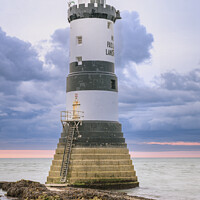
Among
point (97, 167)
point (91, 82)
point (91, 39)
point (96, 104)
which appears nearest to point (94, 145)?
point (97, 167)

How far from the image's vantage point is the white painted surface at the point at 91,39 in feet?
118

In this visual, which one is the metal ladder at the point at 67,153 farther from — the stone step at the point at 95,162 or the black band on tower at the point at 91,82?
the black band on tower at the point at 91,82

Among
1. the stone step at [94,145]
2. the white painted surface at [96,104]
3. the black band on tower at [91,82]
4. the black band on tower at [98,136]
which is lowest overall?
the stone step at [94,145]

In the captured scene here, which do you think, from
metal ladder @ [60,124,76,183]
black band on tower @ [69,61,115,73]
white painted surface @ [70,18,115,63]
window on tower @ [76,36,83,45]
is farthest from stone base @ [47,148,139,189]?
window on tower @ [76,36,83,45]

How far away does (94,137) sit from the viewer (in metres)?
34.3

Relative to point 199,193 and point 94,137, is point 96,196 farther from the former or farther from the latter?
point 199,193

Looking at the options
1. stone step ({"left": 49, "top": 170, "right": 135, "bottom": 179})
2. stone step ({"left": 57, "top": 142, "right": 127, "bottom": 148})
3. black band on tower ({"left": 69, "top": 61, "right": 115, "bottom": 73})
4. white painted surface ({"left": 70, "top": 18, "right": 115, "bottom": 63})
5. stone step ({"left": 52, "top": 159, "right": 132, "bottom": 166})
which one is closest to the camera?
stone step ({"left": 49, "top": 170, "right": 135, "bottom": 179})

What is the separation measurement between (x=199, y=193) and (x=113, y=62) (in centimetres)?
1558

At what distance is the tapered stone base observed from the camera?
32781mm

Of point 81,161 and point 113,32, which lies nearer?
point 81,161

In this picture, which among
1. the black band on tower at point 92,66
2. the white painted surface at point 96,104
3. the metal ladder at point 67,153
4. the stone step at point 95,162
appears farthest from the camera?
the black band on tower at point 92,66

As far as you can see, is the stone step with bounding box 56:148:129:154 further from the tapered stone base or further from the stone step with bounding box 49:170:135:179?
the stone step with bounding box 49:170:135:179

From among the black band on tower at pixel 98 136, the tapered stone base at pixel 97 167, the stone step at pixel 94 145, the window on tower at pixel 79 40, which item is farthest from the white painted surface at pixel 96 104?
the window on tower at pixel 79 40

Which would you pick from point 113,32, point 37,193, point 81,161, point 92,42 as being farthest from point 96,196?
point 113,32
